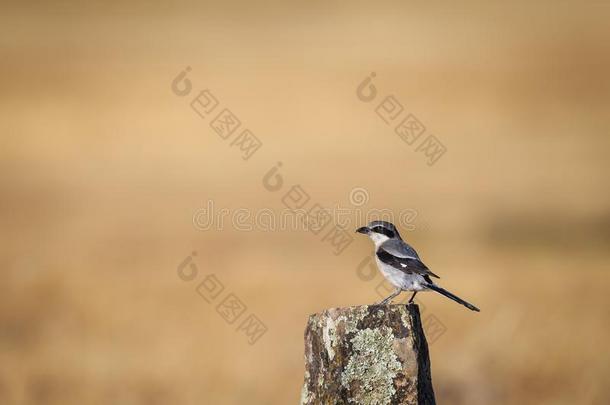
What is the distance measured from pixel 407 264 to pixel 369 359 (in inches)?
128

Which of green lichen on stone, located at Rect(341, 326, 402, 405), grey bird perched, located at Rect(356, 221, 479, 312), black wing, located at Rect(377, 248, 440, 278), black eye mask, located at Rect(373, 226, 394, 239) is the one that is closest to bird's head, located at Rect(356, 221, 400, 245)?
black eye mask, located at Rect(373, 226, 394, 239)

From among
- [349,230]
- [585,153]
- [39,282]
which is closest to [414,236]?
[349,230]

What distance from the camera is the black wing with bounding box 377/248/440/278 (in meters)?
8.38

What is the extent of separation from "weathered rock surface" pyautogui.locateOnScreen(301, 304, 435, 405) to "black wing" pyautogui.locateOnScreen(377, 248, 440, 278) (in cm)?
287

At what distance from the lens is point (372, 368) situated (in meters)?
5.31

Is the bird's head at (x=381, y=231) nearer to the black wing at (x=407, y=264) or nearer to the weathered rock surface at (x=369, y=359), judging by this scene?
the black wing at (x=407, y=264)

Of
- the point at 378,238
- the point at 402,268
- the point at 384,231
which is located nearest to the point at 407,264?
the point at 402,268

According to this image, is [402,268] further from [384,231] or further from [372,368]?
[372,368]

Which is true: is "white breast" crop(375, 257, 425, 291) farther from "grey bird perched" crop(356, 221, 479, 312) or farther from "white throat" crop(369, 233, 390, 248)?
"white throat" crop(369, 233, 390, 248)

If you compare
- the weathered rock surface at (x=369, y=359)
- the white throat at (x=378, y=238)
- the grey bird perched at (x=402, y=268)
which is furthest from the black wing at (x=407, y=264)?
the weathered rock surface at (x=369, y=359)

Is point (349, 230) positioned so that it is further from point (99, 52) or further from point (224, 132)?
point (99, 52)

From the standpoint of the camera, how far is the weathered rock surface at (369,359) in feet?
17.3

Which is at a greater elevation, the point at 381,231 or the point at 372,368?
the point at 381,231

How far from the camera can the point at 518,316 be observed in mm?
12125
